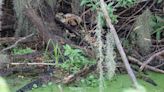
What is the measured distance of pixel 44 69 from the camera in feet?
9.07

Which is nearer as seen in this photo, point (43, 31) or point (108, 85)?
point (108, 85)

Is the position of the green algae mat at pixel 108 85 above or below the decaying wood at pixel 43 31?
below

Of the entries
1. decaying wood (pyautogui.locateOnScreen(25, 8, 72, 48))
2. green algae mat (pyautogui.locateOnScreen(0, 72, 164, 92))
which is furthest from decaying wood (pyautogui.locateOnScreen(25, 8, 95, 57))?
green algae mat (pyautogui.locateOnScreen(0, 72, 164, 92))

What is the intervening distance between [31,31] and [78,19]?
0.44 metres

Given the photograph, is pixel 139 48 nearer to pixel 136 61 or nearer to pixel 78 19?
pixel 136 61

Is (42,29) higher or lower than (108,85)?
higher

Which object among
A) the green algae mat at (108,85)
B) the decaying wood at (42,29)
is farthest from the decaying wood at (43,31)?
the green algae mat at (108,85)

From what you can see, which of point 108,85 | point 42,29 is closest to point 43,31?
point 42,29

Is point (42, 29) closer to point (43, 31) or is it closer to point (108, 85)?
point (43, 31)

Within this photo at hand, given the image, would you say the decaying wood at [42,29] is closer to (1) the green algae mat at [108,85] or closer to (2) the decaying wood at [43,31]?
(2) the decaying wood at [43,31]

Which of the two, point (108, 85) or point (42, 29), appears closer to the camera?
point (108, 85)

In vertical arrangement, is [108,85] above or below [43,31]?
below

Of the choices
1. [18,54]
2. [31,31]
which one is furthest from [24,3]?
[18,54]

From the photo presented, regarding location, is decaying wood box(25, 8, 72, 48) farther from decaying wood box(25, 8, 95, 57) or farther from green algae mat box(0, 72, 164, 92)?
green algae mat box(0, 72, 164, 92)
